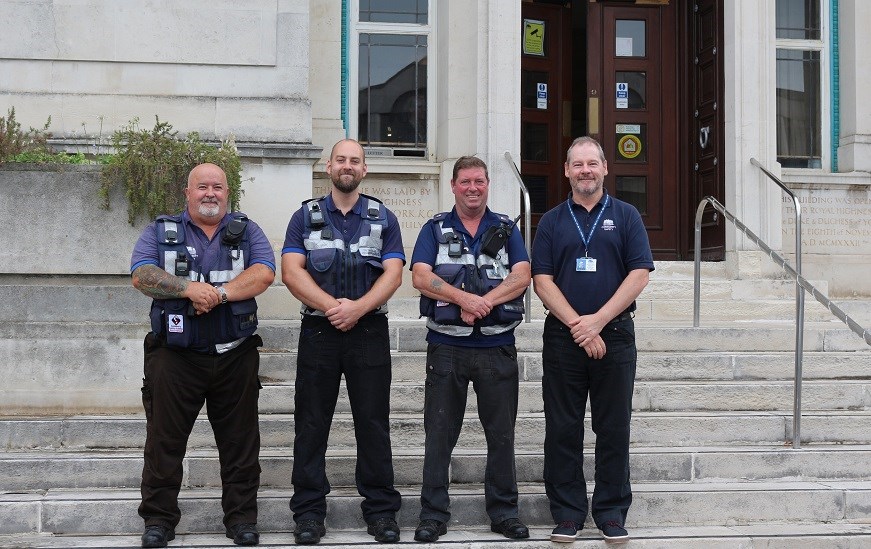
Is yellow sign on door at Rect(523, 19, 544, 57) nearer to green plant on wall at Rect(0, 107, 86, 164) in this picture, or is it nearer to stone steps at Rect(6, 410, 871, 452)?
green plant on wall at Rect(0, 107, 86, 164)

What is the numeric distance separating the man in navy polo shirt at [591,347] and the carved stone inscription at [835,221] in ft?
21.0

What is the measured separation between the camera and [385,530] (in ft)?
17.6

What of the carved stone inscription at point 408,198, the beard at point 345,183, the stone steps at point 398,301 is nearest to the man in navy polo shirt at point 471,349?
the beard at point 345,183

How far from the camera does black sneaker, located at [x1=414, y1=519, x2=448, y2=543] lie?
535cm

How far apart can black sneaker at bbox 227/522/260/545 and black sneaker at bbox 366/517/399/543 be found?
61cm

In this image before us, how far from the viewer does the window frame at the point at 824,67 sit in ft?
38.4

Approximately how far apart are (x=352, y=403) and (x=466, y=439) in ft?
4.26

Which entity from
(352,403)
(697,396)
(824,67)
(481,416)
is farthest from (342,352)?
(824,67)

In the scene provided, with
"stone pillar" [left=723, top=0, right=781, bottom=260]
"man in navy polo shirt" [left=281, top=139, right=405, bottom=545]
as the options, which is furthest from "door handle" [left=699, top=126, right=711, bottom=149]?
"man in navy polo shirt" [left=281, top=139, right=405, bottom=545]

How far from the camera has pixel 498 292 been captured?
550 centimetres

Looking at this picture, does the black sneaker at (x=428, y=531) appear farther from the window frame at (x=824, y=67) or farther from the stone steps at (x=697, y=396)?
the window frame at (x=824, y=67)

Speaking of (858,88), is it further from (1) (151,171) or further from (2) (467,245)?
(1) (151,171)

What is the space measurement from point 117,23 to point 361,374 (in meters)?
4.92

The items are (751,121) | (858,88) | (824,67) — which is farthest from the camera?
(824,67)
